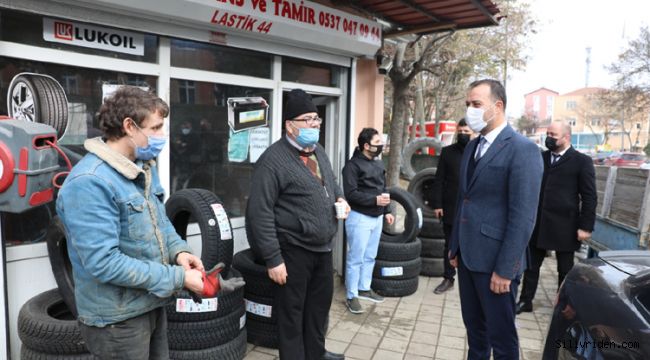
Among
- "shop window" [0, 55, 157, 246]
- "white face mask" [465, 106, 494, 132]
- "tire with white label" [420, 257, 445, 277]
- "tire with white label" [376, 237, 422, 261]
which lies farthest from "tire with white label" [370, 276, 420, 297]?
"shop window" [0, 55, 157, 246]

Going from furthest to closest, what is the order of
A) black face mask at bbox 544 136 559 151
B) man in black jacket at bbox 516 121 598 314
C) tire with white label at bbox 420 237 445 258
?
tire with white label at bbox 420 237 445 258 → black face mask at bbox 544 136 559 151 → man in black jacket at bbox 516 121 598 314

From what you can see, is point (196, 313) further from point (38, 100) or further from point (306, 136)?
point (38, 100)

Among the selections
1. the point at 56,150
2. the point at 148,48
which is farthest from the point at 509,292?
the point at 148,48

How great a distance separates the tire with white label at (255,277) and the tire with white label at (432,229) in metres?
3.01

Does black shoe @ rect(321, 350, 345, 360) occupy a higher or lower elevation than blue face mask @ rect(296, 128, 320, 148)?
lower

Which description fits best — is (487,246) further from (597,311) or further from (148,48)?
(148,48)

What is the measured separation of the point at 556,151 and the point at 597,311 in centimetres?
310

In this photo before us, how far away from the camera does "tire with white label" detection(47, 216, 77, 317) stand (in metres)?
2.93

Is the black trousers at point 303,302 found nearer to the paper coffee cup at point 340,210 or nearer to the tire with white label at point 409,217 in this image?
the paper coffee cup at point 340,210

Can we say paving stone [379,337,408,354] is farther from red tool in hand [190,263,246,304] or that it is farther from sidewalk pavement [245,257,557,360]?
red tool in hand [190,263,246,304]

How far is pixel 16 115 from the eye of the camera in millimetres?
2945

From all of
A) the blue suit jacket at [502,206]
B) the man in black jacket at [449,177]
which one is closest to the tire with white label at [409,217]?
the man in black jacket at [449,177]

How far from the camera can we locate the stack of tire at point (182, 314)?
2.65 meters

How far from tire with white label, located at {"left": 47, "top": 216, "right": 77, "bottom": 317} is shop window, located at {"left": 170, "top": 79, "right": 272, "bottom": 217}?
109cm
